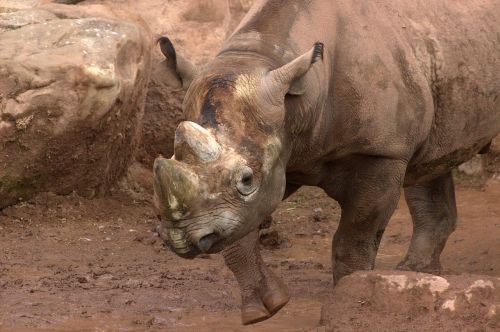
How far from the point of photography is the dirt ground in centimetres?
725

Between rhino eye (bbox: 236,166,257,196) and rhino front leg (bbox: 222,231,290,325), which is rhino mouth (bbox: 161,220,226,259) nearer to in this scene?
rhino eye (bbox: 236,166,257,196)

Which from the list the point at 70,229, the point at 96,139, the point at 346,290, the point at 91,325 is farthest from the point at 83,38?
the point at 346,290

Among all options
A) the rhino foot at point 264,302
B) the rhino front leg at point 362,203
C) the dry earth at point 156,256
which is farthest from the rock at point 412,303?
the rhino front leg at point 362,203

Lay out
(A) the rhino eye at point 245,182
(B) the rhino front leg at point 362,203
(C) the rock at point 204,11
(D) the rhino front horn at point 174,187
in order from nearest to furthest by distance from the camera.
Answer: (D) the rhino front horn at point 174,187 → (A) the rhino eye at point 245,182 → (B) the rhino front leg at point 362,203 → (C) the rock at point 204,11

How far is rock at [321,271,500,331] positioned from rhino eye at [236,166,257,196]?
3.01 feet

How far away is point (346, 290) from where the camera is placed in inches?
251

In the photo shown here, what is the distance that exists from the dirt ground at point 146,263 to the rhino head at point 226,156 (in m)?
1.22

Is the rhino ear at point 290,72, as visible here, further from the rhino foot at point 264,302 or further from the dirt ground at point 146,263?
the dirt ground at point 146,263

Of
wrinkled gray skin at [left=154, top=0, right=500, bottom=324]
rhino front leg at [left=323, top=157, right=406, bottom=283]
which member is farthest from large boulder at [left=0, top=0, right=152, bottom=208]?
rhino front leg at [left=323, top=157, right=406, bottom=283]

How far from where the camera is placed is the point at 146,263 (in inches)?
346

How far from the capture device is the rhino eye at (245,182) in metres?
5.64

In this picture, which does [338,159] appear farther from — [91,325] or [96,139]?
[96,139]

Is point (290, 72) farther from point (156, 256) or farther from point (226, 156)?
point (156, 256)

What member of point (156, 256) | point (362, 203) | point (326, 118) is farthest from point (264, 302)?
point (156, 256)
